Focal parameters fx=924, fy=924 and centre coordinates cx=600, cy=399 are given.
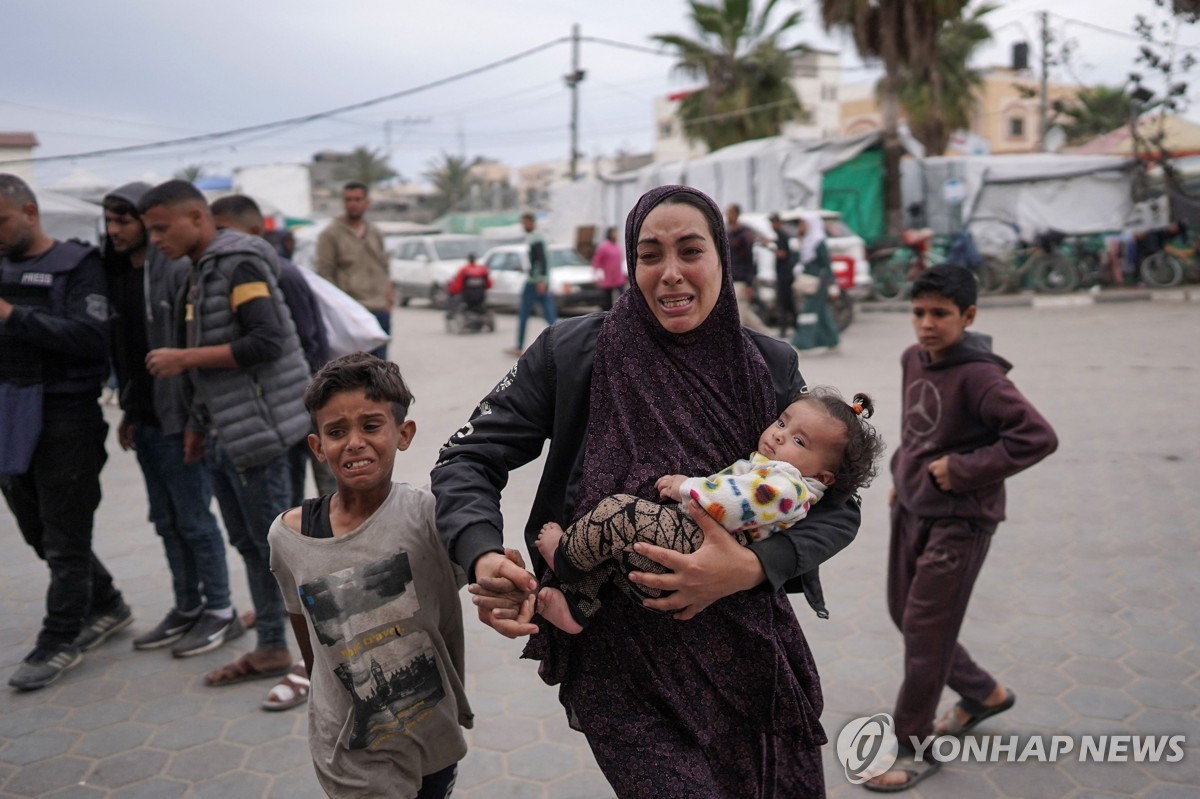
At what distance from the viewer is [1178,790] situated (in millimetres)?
3045

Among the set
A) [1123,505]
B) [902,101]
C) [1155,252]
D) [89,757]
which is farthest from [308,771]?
[902,101]

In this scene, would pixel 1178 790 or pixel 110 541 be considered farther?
pixel 110 541

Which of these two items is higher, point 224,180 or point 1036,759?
point 224,180

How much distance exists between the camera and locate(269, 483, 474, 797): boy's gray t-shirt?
2.26 m

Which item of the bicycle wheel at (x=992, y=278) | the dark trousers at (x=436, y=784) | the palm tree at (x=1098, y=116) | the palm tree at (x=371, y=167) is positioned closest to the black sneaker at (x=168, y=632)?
the dark trousers at (x=436, y=784)

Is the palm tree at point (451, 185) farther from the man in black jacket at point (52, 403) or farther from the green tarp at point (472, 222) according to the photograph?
the man in black jacket at point (52, 403)

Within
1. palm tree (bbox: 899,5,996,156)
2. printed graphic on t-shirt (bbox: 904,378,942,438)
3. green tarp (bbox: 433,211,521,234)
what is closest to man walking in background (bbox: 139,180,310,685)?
printed graphic on t-shirt (bbox: 904,378,942,438)

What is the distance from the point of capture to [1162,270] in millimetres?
17375

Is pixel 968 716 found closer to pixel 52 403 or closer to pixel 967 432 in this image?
pixel 967 432

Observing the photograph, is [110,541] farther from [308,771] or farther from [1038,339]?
[1038,339]

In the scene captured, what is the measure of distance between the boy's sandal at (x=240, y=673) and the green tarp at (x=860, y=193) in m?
18.9

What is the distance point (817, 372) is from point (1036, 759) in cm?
775

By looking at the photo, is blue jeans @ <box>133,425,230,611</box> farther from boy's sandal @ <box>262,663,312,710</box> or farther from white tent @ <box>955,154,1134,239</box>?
white tent @ <box>955,154,1134,239</box>

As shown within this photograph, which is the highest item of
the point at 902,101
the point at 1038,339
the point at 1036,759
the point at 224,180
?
the point at 902,101
